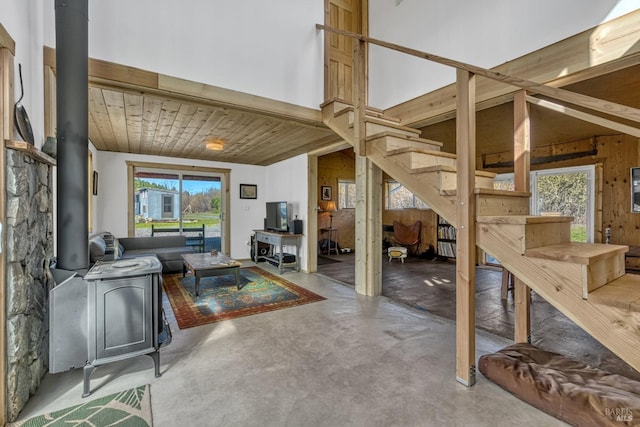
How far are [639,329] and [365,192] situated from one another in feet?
9.82

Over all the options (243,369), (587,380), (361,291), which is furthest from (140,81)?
(587,380)

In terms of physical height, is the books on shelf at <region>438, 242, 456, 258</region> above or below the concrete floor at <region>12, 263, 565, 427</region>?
above

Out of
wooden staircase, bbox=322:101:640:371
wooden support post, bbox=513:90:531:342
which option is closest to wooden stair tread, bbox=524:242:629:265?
wooden staircase, bbox=322:101:640:371

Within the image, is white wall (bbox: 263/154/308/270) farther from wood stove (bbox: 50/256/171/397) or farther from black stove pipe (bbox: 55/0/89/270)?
black stove pipe (bbox: 55/0/89/270)

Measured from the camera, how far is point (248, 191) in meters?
7.20

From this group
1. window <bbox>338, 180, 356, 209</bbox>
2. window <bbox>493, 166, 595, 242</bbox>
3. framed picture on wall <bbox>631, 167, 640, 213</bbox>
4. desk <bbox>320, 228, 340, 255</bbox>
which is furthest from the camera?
window <bbox>338, 180, 356, 209</bbox>

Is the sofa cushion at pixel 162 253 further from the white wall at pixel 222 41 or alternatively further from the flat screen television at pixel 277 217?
the white wall at pixel 222 41

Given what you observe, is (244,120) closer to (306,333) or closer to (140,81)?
(140,81)

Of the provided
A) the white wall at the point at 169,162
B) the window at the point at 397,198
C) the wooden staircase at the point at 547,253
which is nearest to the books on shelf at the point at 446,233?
the window at the point at 397,198

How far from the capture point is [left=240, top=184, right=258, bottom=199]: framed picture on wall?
280 inches

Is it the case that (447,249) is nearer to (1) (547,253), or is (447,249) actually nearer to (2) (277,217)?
(2) (277,217)

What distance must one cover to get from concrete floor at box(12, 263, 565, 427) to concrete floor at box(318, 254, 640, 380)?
440 millimetres

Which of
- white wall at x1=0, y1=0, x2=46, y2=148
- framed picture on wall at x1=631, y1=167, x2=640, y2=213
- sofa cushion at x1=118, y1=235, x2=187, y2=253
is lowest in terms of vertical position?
sofa cushion at x1=118, y1=235, x2=187, y2=253

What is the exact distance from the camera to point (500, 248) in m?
1.78
